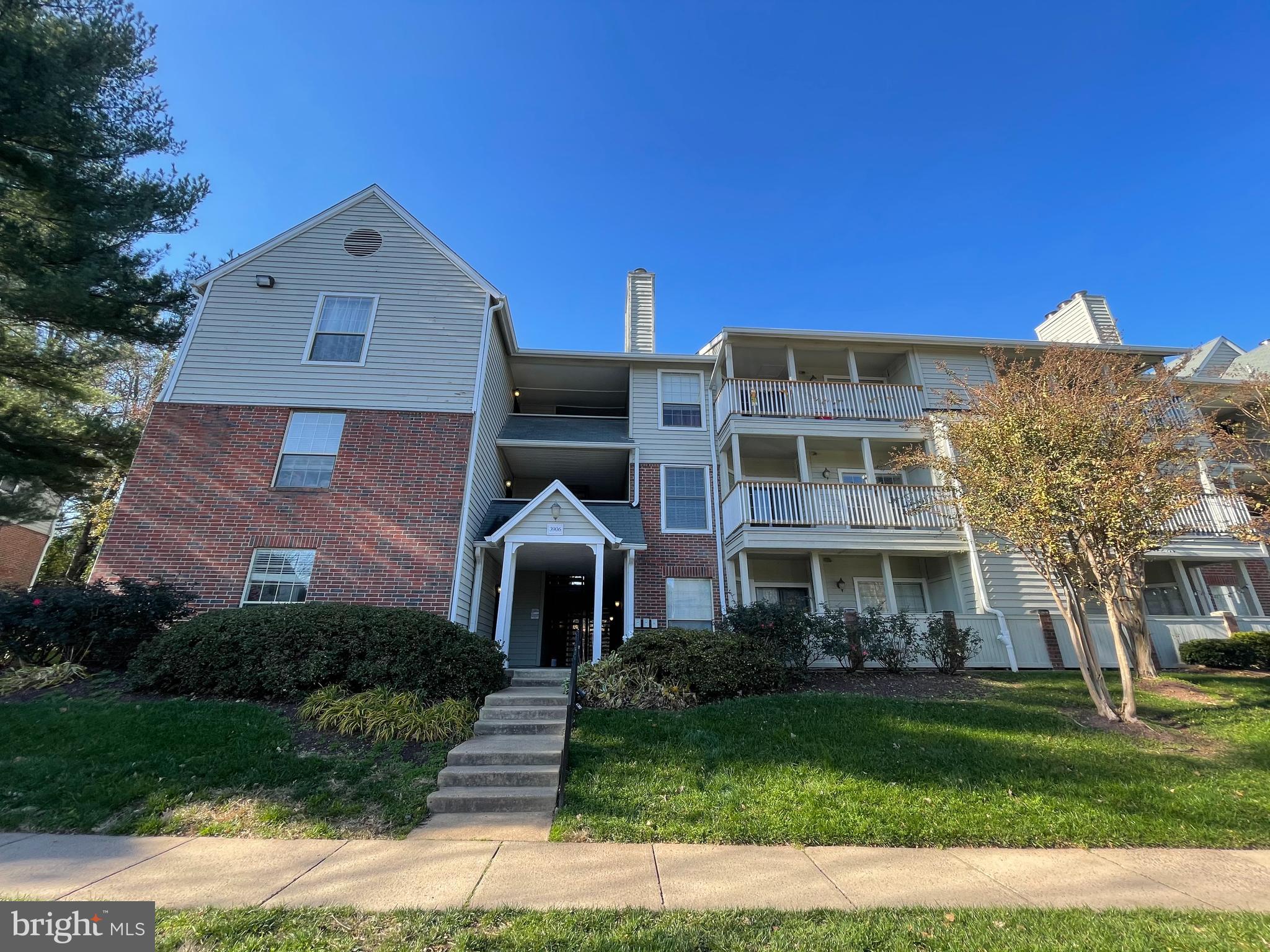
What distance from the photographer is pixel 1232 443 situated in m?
10.8

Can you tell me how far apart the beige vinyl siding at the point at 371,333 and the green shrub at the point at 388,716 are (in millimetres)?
6222

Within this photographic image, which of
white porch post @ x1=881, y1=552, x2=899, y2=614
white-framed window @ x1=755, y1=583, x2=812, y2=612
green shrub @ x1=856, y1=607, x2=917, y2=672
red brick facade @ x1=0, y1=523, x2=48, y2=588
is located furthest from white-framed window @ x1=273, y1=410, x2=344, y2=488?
red brick facade @ x1=0, y1=523, x2=48, y2=588

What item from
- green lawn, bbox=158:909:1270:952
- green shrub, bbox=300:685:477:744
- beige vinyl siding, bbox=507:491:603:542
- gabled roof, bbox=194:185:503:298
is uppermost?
gabled roof, bbox=194:185:503:298

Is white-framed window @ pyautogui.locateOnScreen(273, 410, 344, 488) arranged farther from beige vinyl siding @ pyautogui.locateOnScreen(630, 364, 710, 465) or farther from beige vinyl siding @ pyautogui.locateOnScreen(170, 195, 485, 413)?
beige vinyl siding @ pyautogui.locateOnScreen(630, 364, 710, 465)

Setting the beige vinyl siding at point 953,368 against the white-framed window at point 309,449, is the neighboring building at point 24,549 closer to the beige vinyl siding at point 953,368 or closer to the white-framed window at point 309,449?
the white-framed window at point 309,449

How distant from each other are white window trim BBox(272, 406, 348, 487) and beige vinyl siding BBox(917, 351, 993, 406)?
1455cm

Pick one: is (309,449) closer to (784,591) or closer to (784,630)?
(784,630)

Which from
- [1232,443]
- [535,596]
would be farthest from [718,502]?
[1232,443]

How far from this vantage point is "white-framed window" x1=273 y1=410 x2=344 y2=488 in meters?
10.9

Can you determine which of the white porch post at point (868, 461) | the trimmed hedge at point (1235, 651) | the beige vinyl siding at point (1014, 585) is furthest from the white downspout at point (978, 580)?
the trimmed hedge at point (1235, 651)

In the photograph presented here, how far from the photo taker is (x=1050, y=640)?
467 inches

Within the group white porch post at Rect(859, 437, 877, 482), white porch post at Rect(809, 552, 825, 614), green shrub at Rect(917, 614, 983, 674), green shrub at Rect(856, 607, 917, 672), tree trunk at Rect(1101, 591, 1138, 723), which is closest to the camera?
tree trunk at Rect(1101, 591, 1138, 723)

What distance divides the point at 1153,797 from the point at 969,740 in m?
1.66

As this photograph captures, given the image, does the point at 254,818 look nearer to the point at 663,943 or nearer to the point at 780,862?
the point at 663,943
